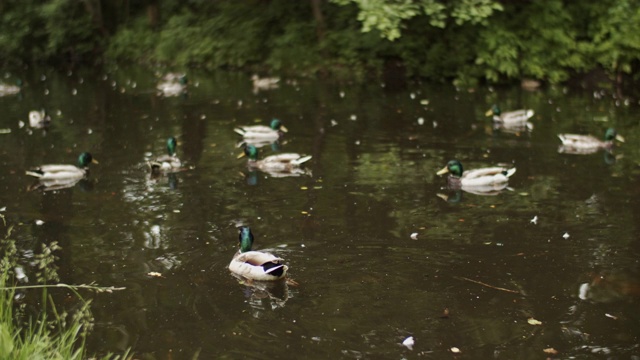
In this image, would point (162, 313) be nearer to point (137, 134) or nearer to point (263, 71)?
point (137, 134)

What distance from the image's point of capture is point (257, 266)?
7570mm

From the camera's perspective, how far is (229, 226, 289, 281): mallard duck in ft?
24.6

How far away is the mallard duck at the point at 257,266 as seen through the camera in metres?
7.50

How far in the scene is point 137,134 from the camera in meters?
15.8

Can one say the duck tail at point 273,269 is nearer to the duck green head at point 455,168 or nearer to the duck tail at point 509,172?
the duck green head at point 455,168

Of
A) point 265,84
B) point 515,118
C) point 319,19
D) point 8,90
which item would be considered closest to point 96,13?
point 8,90

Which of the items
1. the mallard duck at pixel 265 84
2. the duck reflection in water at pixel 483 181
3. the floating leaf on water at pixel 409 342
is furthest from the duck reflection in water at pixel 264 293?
the mallard duck at pixel 265 84

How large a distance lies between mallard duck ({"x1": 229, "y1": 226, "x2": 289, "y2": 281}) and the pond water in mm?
132

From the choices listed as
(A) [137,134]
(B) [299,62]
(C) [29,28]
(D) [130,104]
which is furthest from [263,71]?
(C) [29,28]

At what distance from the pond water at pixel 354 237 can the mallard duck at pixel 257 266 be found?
0.13 meters

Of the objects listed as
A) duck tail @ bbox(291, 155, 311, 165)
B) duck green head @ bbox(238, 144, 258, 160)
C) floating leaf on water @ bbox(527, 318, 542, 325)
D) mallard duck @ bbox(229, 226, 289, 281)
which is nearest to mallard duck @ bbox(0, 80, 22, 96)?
duck green head @ bbox(238, 144, 258, 160)

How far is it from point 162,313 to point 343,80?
689 inches

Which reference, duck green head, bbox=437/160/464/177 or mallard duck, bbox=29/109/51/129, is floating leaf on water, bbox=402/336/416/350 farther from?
mallard duck, bbox=29/109/51/129

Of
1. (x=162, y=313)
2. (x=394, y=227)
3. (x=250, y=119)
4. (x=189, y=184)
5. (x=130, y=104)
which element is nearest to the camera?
(x=162, y=313)
